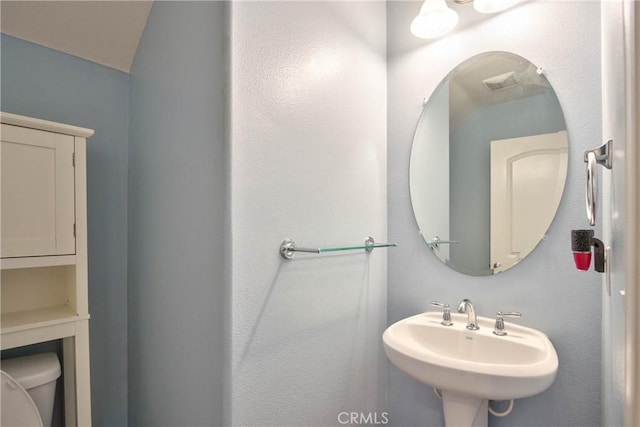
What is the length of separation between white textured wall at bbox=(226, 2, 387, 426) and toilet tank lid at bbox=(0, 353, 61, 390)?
82cm

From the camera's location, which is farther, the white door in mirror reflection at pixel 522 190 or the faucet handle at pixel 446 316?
the faucet handle at pixel 446 316

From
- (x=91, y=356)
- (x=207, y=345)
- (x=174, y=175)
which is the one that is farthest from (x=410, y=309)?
(x=91, y=356)

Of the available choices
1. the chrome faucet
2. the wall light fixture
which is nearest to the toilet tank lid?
the chrome faucet

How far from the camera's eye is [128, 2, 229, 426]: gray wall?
0.97 metres

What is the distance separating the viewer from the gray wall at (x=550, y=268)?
1056 mm

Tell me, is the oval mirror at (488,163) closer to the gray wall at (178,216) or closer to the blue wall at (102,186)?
the gray wall at (178,216)

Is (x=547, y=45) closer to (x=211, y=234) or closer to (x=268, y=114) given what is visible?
(x=268, y=114)

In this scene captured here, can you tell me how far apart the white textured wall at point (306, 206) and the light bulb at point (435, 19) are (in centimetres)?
25

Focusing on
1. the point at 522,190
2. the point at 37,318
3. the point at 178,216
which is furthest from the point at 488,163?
the point at 37,318

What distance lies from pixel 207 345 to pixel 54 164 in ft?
3.08

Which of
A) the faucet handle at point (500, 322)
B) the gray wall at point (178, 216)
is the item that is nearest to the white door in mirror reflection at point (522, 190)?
the faucet handle at point (500, 322)

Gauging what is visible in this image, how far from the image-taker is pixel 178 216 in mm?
1169

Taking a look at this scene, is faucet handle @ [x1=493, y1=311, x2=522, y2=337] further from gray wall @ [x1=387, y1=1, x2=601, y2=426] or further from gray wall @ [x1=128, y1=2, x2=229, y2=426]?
gray wall @ [x1=128, y1=2, x2=229, y2=426]

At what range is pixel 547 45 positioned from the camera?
1.14m
